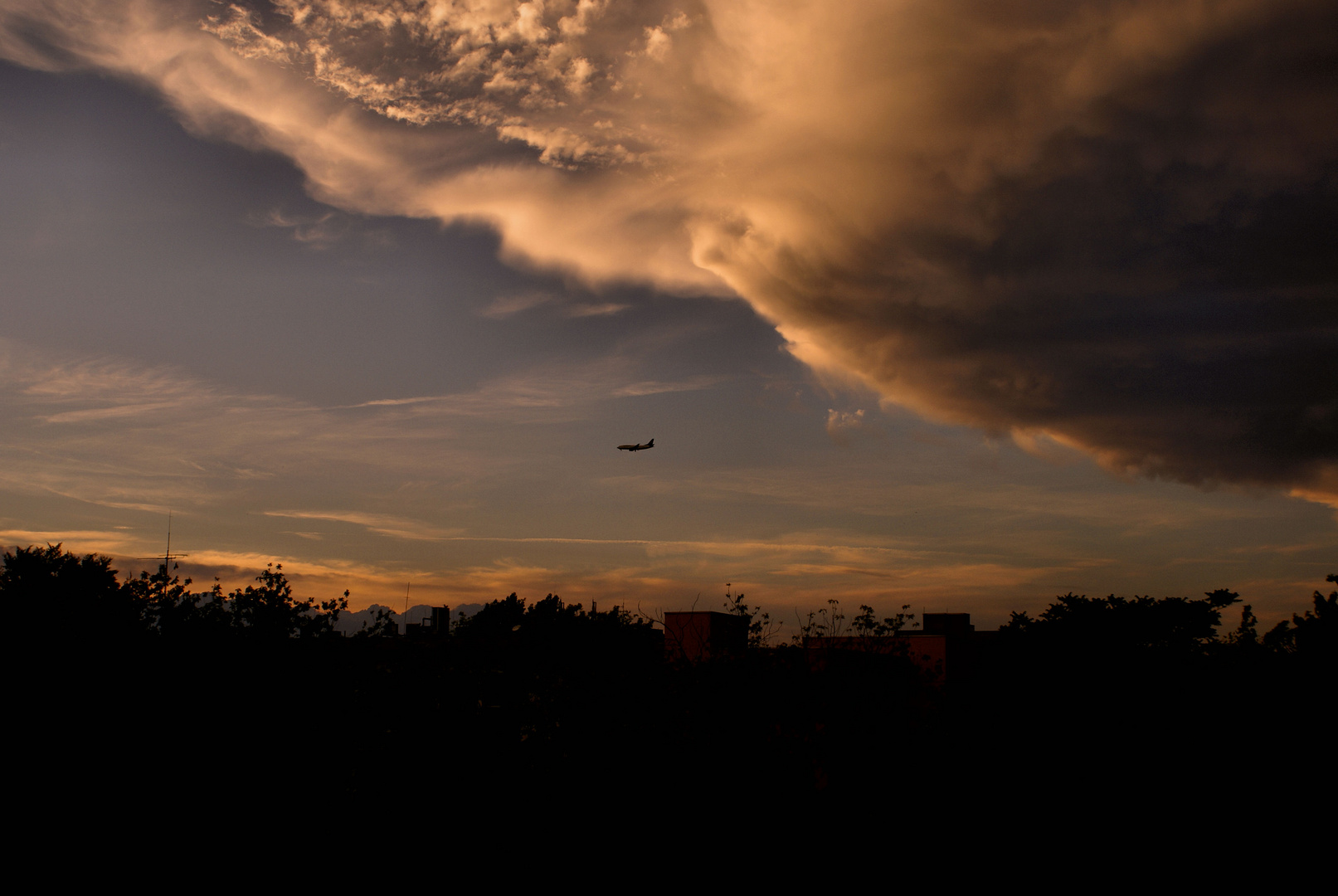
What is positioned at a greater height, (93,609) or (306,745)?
(93,609)

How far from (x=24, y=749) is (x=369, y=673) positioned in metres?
8.00

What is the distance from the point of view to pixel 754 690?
2112 centimetres

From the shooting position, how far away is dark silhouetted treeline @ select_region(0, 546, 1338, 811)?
19812 millimetres

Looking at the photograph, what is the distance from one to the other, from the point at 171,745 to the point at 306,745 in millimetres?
2821

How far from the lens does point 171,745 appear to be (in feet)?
63.3

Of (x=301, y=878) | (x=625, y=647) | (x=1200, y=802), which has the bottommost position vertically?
(x=301, y=878)

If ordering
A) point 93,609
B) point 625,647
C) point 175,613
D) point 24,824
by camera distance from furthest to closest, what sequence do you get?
point 93,609 < point 625,647 < point 175,613 < point 24,824

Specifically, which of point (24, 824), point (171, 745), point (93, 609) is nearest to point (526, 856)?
point (171, 745)

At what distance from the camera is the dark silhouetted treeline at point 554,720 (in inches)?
780

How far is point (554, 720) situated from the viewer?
2177cm

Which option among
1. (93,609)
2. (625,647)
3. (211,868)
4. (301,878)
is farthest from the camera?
(93,609)

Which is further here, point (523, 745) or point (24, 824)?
point (523, 745)

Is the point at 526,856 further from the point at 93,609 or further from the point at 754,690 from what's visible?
the point at 93,609

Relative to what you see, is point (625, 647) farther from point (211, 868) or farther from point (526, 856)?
point (211, 868)
